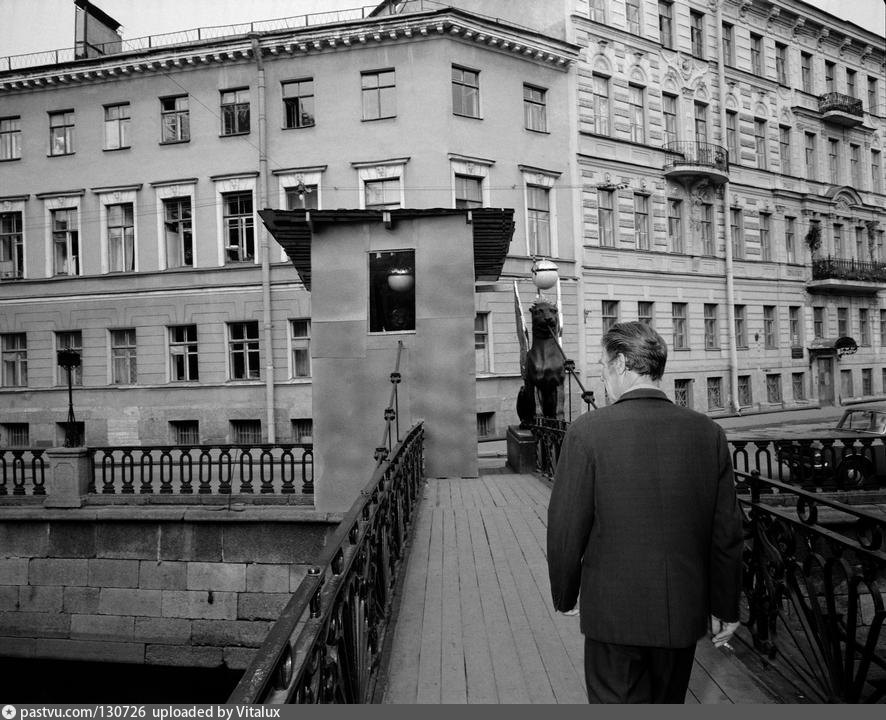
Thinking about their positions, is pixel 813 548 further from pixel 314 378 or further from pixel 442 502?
pixel 314 378

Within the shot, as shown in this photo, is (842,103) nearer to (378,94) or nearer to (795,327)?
(795,327)

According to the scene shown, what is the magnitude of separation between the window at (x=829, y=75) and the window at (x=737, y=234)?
736 centimetres

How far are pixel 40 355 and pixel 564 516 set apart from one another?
26130mm

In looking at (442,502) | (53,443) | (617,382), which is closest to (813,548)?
(617,382)

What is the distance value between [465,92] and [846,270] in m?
21.9

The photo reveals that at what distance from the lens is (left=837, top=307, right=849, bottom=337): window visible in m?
33.6

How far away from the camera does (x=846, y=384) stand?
108 feet

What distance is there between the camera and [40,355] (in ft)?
79.6

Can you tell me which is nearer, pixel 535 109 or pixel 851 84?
pixel 535 109

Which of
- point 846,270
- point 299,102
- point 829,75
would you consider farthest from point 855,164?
Result: point 299,102

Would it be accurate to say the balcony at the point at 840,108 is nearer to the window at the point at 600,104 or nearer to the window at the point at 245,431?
the window at the point at 600,104

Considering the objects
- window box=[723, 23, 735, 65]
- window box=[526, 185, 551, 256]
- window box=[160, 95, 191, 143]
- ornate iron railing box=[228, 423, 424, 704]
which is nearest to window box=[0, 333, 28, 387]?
window box=[160, 95, 191, 143]

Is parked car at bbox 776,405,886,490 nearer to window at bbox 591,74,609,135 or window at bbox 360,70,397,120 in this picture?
window at bbox 360,70,397,120

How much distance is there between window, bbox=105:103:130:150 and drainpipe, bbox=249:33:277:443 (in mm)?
5017
